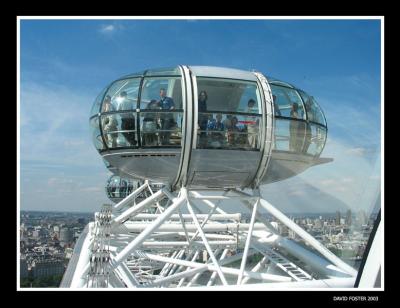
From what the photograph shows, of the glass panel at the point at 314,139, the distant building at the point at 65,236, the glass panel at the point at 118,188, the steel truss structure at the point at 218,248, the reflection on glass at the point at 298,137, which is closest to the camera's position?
the steel truss structure at the point at 218,248

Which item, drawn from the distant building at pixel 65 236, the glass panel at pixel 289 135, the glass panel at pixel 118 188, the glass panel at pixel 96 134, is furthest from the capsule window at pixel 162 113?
the glass panel at pixel 118 188

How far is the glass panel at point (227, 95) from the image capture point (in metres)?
8.21

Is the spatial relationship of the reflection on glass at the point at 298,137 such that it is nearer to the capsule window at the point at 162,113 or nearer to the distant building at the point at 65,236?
the capsule window at the point at 162,113

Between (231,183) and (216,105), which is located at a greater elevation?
(216,105)

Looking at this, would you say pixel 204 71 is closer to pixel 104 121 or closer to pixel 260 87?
pixel 260 87

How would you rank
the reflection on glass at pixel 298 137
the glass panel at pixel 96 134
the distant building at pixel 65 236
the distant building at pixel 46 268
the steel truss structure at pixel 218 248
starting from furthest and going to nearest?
the glass panel at pixel 96 134
the distant building at pixel 65 236
the reflection on glass at pixel 298 137
the steel truss structure at pixel 218 248
the distant building at pixel 46 268

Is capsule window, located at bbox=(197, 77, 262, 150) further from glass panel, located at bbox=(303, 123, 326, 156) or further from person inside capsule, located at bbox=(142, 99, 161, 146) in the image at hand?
glass panel, located at bbox=(303, 123, 326, 156)

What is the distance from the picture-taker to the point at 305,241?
9.25 meters

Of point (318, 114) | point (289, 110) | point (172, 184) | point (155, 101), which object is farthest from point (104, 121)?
point (318, 114)

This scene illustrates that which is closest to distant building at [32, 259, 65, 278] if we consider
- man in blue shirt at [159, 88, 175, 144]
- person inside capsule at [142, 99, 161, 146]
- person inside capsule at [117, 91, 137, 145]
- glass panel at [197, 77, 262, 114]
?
person inside capsule at [117, 91, 137, 145]

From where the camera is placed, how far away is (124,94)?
8539 mm

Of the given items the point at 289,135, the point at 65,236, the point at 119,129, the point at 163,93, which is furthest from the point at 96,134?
the point at 289,135

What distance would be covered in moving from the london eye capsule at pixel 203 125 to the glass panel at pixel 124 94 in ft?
0.06

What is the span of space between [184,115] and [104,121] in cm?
154
